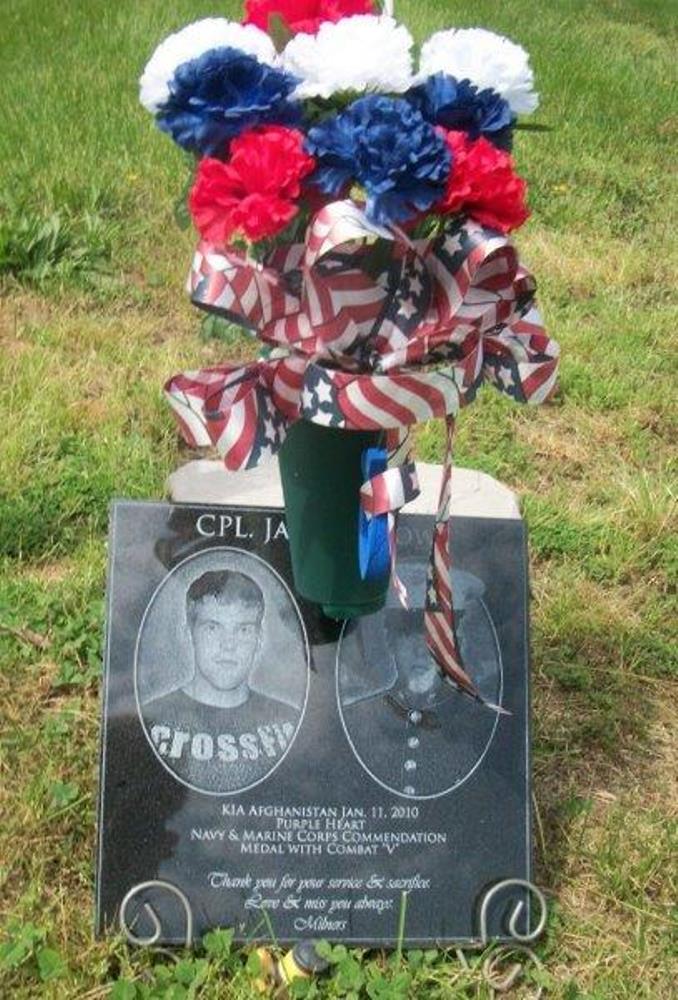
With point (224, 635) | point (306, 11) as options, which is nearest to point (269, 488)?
point (224, 635)

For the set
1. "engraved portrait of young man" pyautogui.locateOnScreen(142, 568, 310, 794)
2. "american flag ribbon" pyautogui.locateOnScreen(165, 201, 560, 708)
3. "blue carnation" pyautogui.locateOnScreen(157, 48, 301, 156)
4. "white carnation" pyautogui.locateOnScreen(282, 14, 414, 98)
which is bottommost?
"engraved portrait of young man" pyautogui.locateOnScreen(142, 568, 310, 794)

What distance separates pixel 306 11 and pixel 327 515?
73 centimetres

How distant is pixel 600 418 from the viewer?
12.1 feet

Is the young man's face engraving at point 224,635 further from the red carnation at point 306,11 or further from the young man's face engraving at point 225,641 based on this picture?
the red carnation at point 306,11

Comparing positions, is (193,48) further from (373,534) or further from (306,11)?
(373,534)

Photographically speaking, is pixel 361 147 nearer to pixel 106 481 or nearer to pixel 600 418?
pixel 106 481

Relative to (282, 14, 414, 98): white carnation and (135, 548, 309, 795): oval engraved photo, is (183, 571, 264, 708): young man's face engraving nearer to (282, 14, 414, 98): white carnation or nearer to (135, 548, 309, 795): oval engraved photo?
(135, 548, 309, 795): oval engraved photo

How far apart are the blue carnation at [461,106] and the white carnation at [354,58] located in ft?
0.11

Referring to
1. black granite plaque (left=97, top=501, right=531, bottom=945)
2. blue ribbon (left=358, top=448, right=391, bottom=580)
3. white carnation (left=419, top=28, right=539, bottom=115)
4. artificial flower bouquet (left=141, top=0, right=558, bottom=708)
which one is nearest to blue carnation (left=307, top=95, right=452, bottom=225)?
artificial flower bouquet (left=141, top=0, right=558, bottom=708)

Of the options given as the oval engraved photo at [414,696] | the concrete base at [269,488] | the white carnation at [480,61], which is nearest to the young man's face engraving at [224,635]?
the oval engraved photo at [414,696]

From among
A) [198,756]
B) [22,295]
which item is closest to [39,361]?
[22,295]

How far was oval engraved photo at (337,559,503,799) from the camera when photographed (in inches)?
83.7

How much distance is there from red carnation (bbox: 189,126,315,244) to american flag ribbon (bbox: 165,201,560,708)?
0.05m

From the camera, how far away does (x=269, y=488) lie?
2938 millimetres
